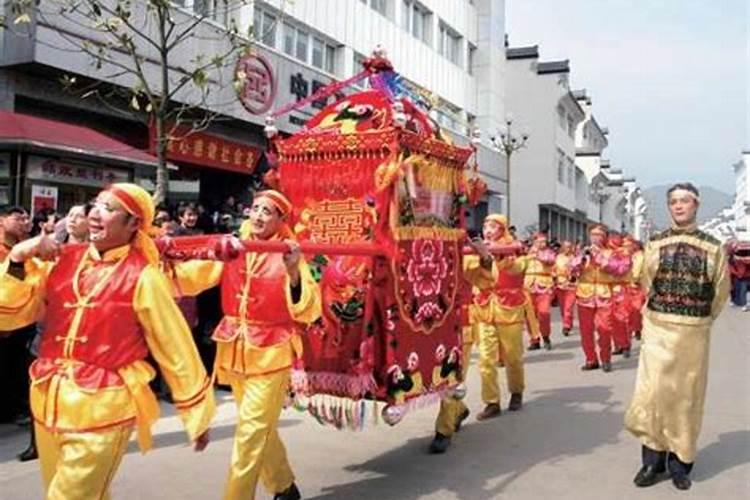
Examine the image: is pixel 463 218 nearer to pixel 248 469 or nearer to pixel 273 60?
pixel 248 469

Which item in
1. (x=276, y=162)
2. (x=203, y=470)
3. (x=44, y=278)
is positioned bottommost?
(x=203, y=470)

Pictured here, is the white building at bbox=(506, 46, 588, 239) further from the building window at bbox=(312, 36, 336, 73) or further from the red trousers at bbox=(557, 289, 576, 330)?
the red trousers at bbox=(557, 289, 576, 330)

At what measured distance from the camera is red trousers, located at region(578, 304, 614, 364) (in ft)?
32.8

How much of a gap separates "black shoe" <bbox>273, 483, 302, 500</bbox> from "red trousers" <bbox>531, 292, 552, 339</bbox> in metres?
8.60

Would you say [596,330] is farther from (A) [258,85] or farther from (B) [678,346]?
(A) [258,85]

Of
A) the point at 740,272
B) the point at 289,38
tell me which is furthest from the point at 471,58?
the point at 289,38

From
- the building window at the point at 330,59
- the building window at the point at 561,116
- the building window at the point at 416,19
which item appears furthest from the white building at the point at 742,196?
the building window at the point at 330,59

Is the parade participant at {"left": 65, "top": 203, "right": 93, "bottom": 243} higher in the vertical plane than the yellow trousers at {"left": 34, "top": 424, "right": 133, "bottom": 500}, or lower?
higher

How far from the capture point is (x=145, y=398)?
10.2 ft

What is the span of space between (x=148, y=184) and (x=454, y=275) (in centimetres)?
847

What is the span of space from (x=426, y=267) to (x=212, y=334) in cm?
144

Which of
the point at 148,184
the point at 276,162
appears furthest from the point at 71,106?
the point at 276,162

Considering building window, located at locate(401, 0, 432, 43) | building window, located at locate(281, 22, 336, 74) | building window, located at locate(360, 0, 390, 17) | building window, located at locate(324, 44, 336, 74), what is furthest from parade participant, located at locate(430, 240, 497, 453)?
building window, located at locate(401, 0, 432, 43)

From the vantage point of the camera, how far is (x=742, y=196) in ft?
217
